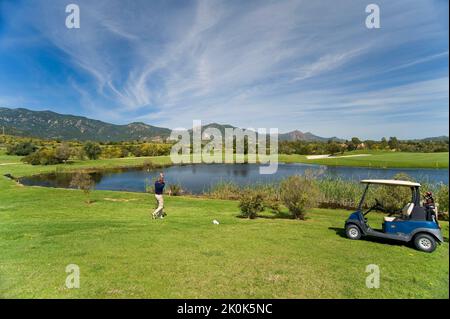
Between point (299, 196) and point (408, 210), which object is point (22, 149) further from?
point (408, 210)

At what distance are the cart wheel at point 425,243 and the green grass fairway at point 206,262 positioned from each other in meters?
0.33

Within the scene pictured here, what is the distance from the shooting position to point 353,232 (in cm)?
1088

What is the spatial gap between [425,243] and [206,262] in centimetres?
749

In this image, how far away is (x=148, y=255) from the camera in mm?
8461

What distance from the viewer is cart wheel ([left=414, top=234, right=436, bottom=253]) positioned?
9047 mm

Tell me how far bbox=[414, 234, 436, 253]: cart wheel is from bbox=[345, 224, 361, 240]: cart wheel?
6.26 feet

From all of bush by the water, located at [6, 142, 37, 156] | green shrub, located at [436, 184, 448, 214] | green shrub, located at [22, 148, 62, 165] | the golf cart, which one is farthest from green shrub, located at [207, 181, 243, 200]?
bush by the water, located at [6, 142, 37, 156]

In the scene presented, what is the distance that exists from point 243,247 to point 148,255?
3212mm

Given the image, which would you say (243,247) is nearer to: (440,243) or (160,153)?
(440,243)

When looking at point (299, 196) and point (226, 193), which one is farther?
point (226, 193)

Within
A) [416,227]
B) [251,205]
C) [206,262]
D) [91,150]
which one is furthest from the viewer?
[91,150]

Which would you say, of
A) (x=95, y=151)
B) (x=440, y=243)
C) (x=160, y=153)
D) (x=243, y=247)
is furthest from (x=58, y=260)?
(x=160, y=153)

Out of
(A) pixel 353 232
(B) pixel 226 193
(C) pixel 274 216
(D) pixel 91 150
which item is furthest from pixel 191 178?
(D) pixel 91 150

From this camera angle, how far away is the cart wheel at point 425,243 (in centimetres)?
905
